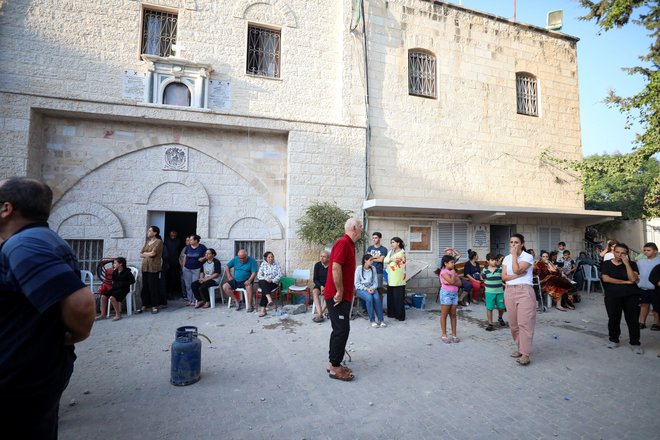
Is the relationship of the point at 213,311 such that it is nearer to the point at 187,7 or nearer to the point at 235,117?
the point at 235,117

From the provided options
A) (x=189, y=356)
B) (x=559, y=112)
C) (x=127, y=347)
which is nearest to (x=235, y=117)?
(x=127, y=347)

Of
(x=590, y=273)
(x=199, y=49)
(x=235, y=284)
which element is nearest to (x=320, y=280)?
(x=235, y=284)

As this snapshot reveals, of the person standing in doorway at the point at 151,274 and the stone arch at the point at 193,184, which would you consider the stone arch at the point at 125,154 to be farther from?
the person standing in doorway at the point at 151,274

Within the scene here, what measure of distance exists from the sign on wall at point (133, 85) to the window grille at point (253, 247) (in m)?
4.54

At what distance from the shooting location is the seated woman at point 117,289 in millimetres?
7031

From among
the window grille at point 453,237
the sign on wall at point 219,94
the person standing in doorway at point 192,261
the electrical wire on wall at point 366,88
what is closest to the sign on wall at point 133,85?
the sign on wall at point 219,94

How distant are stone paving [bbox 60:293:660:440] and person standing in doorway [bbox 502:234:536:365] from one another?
0.31 m

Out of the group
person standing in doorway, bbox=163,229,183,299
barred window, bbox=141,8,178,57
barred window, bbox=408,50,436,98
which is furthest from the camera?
barred window, bbox=408,50,436,98

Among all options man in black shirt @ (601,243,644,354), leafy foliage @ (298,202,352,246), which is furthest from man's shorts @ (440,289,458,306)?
leafy foliage @ (298,202,352,246)

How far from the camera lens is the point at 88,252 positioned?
808 centimetres

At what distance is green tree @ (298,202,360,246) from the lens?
8664 mm

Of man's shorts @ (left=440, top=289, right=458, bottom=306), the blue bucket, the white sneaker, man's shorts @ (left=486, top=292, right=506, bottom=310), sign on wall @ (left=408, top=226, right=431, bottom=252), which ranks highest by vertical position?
sign on wall @ (left=408, top=226, right=431, bottom=252)

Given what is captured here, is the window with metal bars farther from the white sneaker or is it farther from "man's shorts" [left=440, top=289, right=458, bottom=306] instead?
the white sneaker

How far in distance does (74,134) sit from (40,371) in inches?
340
